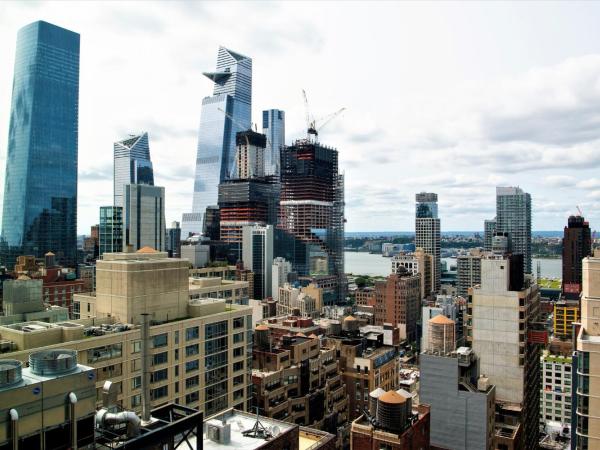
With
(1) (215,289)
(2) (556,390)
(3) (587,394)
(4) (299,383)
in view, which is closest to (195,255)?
(1) (215,289)

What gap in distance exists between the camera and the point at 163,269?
48.0 m

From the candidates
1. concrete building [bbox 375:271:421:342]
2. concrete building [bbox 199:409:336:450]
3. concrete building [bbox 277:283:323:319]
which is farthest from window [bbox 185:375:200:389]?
concrete building [bbox 375:271:421:342]

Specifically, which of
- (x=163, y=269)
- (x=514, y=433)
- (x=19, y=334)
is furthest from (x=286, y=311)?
(x=19, y=334)

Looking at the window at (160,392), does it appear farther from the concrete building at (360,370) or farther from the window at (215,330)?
the concrete building at (360,370)

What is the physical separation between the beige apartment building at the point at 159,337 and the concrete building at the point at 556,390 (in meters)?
88.4

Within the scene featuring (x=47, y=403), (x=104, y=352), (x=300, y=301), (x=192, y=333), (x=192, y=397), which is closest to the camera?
(x=47, y=403)

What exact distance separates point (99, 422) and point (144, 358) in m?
6.44

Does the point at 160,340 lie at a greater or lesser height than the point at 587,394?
greater

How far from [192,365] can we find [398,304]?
439 feet

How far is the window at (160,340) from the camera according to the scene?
44.2 meters

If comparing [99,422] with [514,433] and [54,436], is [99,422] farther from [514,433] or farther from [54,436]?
[514,433]

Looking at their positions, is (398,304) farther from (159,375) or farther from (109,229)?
(159,375)

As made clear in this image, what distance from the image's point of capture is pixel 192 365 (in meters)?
47.5

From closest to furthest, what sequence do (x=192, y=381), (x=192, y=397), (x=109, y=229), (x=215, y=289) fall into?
(x=192, y=397) < (x=192, y=381) < (x=215, y=289) < (x=109, y=229)
